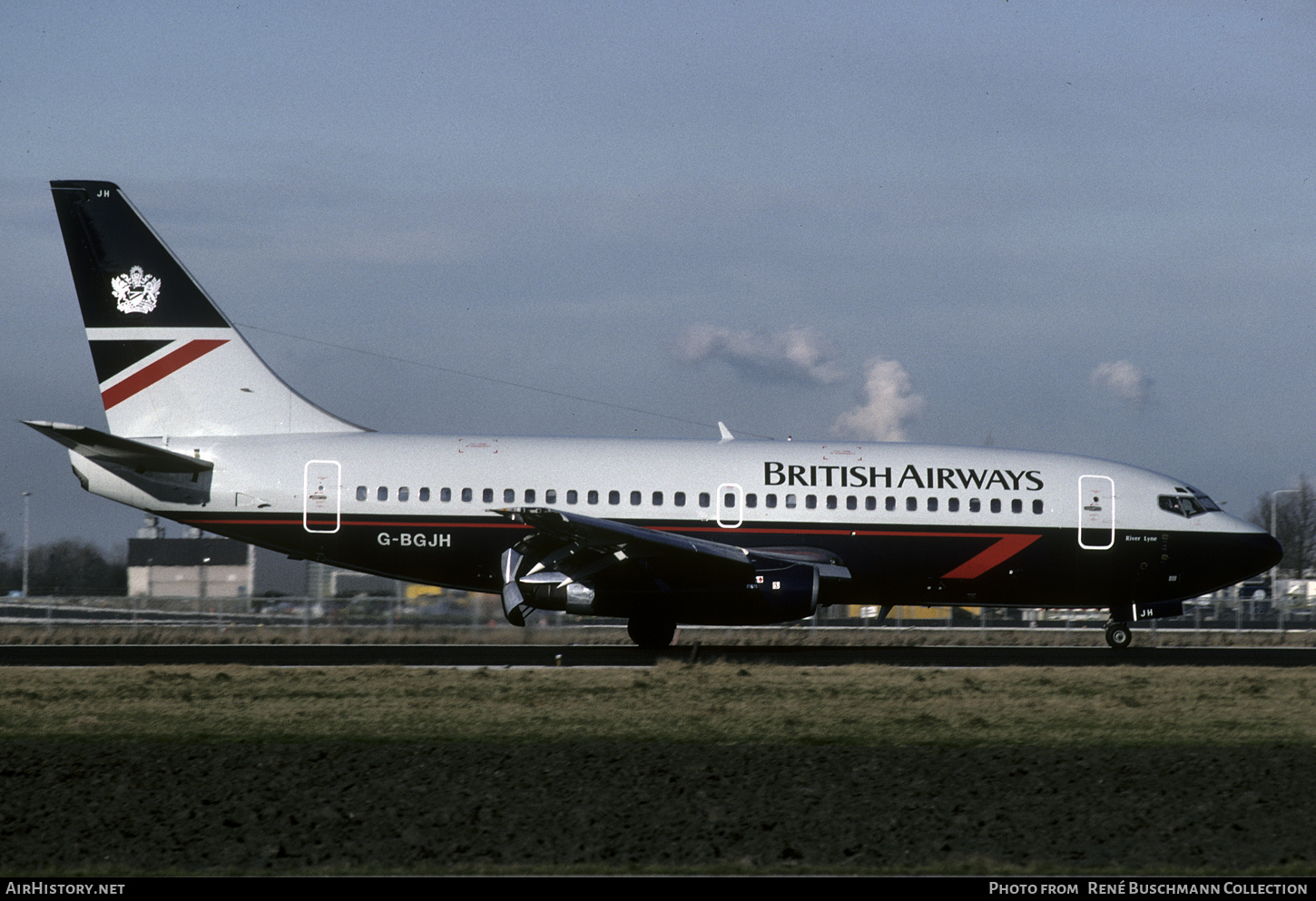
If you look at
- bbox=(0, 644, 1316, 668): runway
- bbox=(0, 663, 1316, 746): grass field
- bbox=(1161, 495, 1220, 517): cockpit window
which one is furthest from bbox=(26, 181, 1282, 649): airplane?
bbox=(0, 663, 1316, 746): grass field

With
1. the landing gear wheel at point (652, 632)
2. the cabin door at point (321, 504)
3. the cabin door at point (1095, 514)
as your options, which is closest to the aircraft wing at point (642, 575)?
the landing gear wheel at point (652, 632)

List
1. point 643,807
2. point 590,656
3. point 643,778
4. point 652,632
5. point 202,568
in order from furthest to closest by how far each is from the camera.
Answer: point 202,568 < point 652,632 < point 590,656 < point 643,778 < point 643,807

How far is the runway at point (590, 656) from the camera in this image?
67.6 feet

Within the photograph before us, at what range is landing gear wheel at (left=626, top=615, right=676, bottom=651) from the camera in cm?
2355

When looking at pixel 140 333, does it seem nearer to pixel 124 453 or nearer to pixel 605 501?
pixel 124 453

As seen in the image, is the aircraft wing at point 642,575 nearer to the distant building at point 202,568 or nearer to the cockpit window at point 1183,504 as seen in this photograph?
the cockpit window at point 1183,504

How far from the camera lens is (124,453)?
23.2 metres

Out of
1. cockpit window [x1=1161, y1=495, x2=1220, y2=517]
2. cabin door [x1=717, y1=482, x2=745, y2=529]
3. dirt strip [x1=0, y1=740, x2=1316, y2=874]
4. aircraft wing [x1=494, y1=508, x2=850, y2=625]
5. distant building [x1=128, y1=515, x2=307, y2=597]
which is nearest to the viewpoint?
dirt strip [x1=0, y1=740, x2=1316, y2=874]

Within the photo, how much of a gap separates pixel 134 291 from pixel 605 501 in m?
9.83

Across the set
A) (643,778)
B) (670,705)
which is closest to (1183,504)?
(670,705)

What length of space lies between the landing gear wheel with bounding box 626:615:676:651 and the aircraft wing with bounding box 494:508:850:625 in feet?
2.63

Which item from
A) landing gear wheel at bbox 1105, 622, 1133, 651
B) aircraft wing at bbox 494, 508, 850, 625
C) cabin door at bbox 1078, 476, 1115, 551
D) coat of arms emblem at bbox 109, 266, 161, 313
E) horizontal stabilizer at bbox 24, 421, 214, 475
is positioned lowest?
landing gear wheel at bbox 1105, 622, 1133, 651

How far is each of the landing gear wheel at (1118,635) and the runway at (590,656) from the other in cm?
29

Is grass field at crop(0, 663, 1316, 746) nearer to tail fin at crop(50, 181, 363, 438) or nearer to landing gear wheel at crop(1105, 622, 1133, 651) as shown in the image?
landing gear wheel at crop(1105, 622, 1133, 651)
